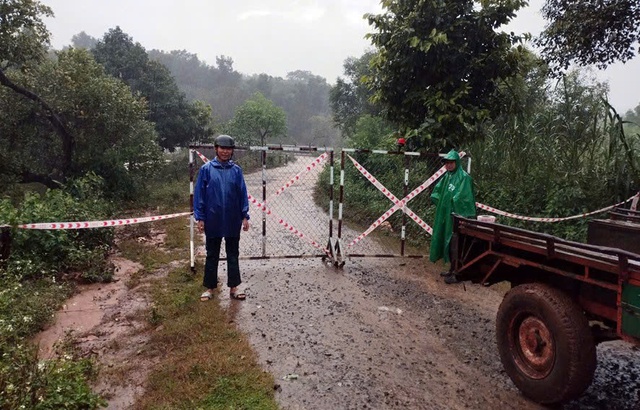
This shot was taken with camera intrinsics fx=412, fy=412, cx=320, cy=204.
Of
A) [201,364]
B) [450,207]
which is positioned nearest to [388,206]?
[450,207]

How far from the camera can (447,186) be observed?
528cm

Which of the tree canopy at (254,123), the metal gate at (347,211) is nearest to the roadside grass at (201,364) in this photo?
the metal gate at (347,211)

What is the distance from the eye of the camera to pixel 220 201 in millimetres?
4758

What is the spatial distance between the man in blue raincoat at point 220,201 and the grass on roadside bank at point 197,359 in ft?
1.63

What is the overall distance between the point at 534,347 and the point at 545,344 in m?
0.11

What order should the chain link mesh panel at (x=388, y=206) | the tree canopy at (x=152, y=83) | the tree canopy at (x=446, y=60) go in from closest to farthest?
the chain link mesh panel at (x=388, y=206) → the tree canopy at (x=446, y=60) → the tree canopy at (x=152, y=83)

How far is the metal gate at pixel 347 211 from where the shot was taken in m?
6.51

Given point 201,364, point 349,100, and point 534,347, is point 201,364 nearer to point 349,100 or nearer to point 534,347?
point 534,347

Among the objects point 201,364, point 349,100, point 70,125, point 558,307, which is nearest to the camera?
point 558,307

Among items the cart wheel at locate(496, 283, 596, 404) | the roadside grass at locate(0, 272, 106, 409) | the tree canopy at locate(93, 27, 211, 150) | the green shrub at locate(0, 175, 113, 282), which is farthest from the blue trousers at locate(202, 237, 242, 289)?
the tree canopy at locate(93, 27, 211, 150)

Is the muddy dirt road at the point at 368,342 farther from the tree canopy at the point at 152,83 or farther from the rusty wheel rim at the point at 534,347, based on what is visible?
the tree canopy at the point at 152,83

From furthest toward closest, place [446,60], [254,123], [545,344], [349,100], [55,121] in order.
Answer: [254,123]
[349,100]
[55,121]
[446,60]
[545,344]

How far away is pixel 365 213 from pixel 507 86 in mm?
4721

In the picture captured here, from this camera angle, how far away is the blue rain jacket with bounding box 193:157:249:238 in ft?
15.6
